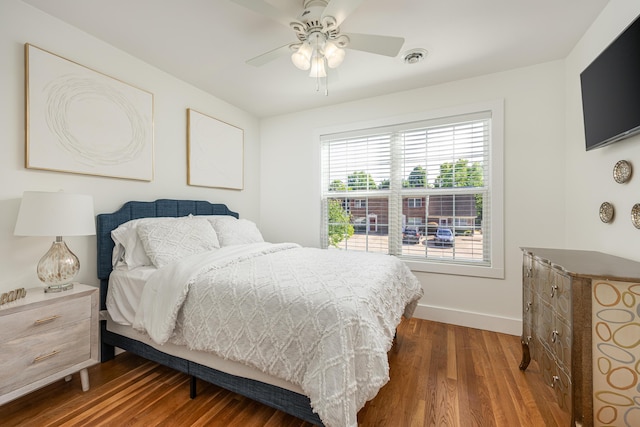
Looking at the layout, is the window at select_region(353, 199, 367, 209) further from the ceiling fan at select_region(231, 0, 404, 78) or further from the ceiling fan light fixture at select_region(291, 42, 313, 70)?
the ceiling fan light fixture at select_region(291, 42, 313, 70)

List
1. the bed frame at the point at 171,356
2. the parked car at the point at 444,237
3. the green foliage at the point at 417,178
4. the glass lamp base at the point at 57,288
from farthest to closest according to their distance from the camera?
1. the green foliage at the point at 417,178
2. the parked car at the point at 444,237
3. the glass lamp base at the point at 57,288
4. the bed frame at the point at 171,356

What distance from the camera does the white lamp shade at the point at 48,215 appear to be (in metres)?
1.60

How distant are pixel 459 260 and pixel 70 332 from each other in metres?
3.36

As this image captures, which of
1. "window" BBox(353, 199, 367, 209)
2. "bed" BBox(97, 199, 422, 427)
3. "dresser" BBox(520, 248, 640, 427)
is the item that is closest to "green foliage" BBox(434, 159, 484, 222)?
"window" BBox(353, 199, 367, 209)

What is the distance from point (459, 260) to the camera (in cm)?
296

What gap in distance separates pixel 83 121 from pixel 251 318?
80.2 inches

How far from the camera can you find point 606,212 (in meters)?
1.83

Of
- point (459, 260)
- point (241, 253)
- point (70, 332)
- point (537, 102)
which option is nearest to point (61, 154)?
point (70, 332)

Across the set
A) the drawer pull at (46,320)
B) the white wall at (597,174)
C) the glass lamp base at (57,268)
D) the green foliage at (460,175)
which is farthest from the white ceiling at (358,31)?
the drawer pull at (46,320)

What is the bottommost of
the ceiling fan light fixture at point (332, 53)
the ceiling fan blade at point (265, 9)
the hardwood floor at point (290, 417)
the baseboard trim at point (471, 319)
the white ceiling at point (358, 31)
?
the hardwood floor at point (290, 417)

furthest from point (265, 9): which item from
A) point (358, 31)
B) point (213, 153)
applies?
point (213, 153)

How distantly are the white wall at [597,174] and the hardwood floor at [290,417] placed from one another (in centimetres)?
109

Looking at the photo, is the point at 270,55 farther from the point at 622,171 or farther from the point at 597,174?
the point at 597,174

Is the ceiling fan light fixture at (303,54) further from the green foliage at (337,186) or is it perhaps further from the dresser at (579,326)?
the dresser at (579,326)
